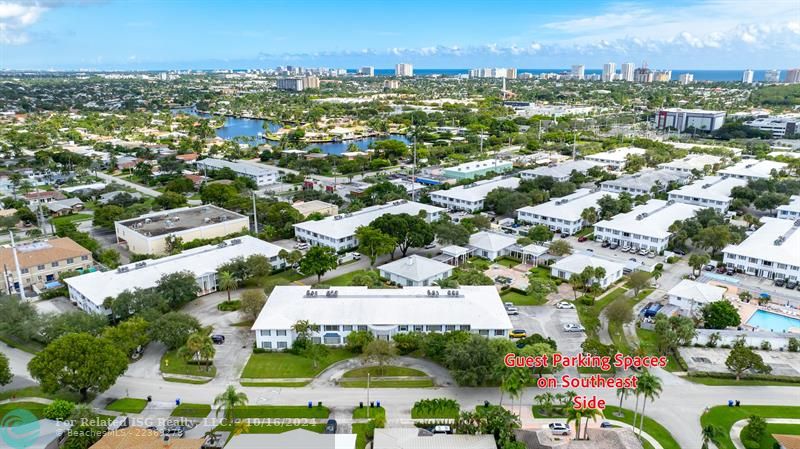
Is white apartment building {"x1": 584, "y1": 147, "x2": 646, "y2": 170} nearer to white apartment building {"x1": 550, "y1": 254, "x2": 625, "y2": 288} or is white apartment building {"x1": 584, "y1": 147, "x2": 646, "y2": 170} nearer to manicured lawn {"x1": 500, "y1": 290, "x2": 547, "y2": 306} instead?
white apartment building {"x1": 550, "y1": 254, "x2": 625, "y2": 288}

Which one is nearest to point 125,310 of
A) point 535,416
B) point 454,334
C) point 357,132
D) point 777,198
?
point 454,334

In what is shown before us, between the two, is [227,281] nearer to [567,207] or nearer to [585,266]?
[585,266]

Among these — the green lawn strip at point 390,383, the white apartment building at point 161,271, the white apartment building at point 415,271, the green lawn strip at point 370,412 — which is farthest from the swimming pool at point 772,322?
the white apartment building at point 161,271

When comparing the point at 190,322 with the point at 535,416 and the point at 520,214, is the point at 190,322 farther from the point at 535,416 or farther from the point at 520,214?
the point at 520,214

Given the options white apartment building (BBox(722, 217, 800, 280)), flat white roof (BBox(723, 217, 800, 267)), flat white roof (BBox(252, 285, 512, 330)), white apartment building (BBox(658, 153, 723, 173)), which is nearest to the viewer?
flat white roof (BBox(252, 285, 512, 330))

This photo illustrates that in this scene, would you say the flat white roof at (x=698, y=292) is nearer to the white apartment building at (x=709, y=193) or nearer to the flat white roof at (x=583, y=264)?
the flat white roof at (x=583, y=264)

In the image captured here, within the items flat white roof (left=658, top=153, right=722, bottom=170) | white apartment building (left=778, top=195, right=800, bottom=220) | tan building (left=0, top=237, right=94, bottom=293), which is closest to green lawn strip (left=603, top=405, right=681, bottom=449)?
tan building (left=0, top=237, right=94, bottom=293)
